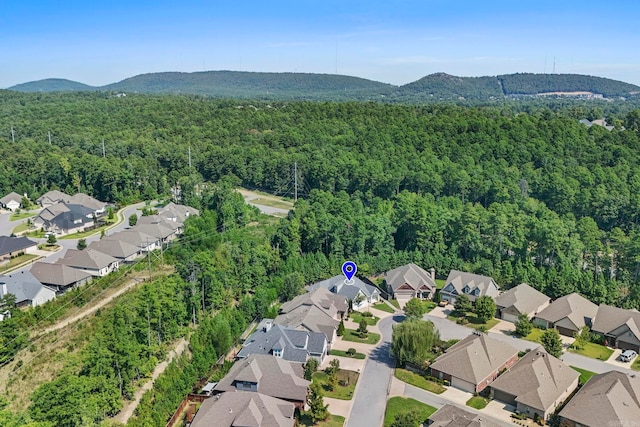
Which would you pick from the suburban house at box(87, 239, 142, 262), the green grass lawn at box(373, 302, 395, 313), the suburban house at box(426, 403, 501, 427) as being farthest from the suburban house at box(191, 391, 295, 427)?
the suburban house at box(87, 239, 142, 262)

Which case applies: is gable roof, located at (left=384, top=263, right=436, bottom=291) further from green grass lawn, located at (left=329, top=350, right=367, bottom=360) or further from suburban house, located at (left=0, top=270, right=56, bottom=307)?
suburban house, located at (left=0, top=270, right=56, bottom=307)

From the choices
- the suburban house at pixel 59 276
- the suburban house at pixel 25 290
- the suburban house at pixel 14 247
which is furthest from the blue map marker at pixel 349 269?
the suburban house at pixel 14 247

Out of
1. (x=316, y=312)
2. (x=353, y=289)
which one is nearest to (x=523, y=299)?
(x=353, y=289)

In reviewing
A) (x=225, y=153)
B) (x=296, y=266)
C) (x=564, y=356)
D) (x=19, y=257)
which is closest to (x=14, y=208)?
(x=19, y=257)

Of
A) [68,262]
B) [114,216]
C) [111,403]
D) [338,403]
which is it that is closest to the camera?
[111,403]

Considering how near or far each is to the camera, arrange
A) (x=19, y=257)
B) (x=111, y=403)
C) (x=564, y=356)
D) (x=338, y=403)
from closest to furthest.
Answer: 1. (x=111, y=403)
2. (x=338, y=403)
3. (x=564, y=356)
4. (x=19, y=257)

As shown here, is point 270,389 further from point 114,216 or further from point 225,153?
point 225,153

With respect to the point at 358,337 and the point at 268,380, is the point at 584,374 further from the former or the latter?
the point at 268,380
